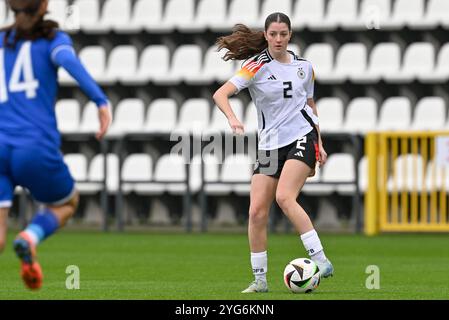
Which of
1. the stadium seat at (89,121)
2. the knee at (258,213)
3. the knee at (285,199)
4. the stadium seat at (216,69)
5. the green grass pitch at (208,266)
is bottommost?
the green grass pitch at (208,266)

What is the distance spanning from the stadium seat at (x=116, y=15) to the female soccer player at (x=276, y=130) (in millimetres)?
14422

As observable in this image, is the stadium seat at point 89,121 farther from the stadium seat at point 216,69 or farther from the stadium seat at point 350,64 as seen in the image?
the stadium seat at point 350,64

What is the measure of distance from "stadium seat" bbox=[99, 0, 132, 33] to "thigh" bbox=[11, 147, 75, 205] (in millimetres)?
16745

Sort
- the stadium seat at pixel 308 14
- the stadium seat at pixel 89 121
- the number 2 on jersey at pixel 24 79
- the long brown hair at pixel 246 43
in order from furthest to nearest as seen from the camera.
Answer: the stadium seat at pixel 89 121, the stadium seat at pixel 308 14, the long brown hair at pixel 246 43, the number 2 on jersey at pixel 24 79

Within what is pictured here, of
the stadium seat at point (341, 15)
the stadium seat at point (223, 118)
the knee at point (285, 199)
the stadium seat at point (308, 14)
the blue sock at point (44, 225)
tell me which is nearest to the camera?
the blue sock at point (44, 225)

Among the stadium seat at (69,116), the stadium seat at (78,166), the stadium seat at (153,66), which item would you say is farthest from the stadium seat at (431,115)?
the stadium seat at (69,116)

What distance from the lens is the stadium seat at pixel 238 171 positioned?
20375 mm

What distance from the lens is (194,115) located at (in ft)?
72.7

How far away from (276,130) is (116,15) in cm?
1495

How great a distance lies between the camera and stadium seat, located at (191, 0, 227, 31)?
75.6ft

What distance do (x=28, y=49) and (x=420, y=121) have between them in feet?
46.7

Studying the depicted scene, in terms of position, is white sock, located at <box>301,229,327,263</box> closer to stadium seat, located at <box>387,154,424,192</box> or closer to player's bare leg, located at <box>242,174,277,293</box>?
player's bare leg, located at <box>242,174,277,293</box>

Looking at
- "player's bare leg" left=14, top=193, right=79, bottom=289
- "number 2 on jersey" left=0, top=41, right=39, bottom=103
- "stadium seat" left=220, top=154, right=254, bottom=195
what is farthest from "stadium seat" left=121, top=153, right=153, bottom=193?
"number 2 on jersey" left=0, top=41, right=39, bottom=103

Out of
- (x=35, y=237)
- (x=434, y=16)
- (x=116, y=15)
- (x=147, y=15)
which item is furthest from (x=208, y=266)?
(x=116, y=15)
